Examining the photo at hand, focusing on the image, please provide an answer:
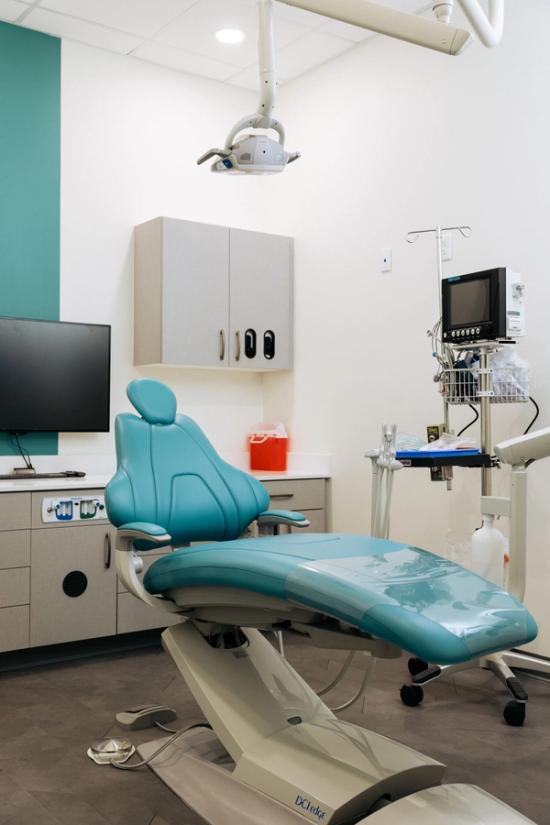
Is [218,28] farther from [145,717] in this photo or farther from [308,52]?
[145,717]

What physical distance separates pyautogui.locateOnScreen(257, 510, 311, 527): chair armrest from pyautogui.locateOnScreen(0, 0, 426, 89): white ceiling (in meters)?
2.64

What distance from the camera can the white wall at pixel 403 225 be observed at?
3768 millimetres

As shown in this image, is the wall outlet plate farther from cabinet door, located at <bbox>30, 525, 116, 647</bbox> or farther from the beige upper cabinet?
the beige upper cabinet

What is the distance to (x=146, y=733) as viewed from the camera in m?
2.96

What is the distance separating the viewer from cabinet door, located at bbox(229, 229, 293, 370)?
15.8ft

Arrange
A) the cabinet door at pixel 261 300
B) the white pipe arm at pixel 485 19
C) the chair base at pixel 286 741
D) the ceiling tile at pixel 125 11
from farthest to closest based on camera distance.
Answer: the cabinet door at pixel 261 300, the ceiling tile at pixel 125 11, the white pipe arm at pixel 485 19, the chair base at pixel 286 741

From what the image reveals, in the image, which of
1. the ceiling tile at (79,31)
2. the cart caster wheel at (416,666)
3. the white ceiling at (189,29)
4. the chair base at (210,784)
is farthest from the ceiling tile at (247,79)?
the chair base at (210,784)

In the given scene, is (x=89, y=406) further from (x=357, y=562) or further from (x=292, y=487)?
(x=357, y=562)

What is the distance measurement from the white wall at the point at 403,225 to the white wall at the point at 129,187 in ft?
1.15

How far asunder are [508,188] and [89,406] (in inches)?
93.3

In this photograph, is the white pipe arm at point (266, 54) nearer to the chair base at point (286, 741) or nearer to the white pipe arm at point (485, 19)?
the white pipe arm at point (485, 19)

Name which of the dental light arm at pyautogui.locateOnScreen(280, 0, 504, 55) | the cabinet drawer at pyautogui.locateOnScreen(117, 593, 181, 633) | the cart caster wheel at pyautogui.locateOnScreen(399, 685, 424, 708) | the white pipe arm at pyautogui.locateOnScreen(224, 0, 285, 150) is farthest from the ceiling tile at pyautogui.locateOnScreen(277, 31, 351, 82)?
the cart caster wheel at pyautogui.locateOnScreen(399, 685, 424, 708)

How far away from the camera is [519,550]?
266 centimetres

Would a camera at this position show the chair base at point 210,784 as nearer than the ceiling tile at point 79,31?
Yes
